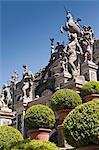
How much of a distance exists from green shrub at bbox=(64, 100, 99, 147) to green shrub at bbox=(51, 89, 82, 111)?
4.08m

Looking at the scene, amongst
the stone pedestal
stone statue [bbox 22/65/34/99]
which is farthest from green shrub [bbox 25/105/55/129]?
stone statue [bbox 22/65/34/99]

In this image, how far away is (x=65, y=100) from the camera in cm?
1288

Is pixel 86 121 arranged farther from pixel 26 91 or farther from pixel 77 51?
pixel 26 91

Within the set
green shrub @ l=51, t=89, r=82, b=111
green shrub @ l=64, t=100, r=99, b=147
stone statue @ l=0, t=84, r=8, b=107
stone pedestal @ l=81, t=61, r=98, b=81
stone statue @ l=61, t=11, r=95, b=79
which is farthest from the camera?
stone statue @ l=0, t=84, r=8, b=107

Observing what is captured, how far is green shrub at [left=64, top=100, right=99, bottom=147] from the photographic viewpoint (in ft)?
27.0

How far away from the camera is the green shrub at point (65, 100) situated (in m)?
12.9

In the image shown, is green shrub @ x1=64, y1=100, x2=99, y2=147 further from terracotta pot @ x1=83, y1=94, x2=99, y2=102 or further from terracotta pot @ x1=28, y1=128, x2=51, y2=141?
terracotta pot @ x1=83, y1=94, x2=99, y2=102

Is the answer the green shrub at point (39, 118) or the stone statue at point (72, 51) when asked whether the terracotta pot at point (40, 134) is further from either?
the stone statue at point (72, 51)

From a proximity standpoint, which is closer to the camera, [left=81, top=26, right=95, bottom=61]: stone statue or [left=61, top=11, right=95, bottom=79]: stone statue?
[left=61, top=11, right=95, bottom=79]: stone statue

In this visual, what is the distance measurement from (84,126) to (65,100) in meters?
4.55

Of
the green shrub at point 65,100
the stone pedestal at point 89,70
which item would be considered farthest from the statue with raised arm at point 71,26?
the green shrub at point 65,100

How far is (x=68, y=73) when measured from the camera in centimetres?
2141

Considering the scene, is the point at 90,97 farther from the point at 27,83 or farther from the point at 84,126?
the point at 27,83

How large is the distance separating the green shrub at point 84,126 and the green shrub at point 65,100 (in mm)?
4079
